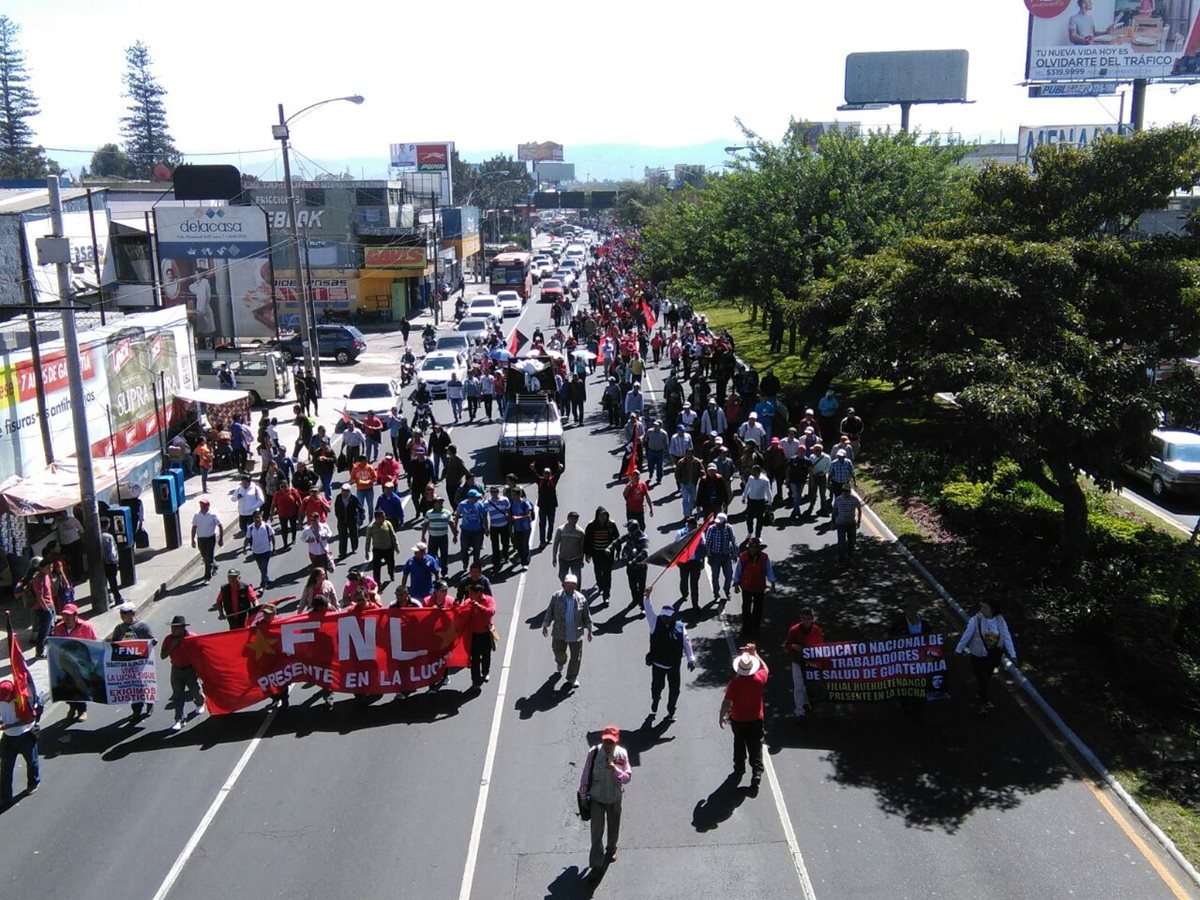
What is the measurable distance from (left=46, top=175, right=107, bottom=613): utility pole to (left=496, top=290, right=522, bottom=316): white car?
150 feet

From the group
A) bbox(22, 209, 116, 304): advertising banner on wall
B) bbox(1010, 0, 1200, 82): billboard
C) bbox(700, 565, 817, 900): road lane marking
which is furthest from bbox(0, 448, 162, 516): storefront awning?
bbox(1010, 0, 1200, 82): billboard

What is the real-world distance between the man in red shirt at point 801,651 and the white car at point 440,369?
22684mm

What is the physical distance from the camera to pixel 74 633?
12.8m

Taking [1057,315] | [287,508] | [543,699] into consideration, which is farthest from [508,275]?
[543,699]

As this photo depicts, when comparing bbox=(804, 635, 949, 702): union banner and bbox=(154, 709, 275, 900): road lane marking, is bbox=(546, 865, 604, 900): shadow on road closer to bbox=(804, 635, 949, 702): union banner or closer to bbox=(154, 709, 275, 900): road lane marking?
bbox=(154, 709, 275, 900): road lane marking

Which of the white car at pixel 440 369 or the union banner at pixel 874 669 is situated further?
the white car at pixel 440 369

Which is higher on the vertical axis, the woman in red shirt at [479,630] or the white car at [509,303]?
the woman in red shirt at [479,630]

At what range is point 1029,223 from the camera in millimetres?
18344

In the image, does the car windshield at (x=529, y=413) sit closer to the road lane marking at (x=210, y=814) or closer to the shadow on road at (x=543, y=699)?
the shadow on road at (x=543, y=699)

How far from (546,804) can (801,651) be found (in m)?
3.44

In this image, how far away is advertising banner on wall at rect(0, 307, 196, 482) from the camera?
18.3 m

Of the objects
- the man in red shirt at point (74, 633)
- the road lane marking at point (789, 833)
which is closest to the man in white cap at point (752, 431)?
the road lane marking at point (789, 833)

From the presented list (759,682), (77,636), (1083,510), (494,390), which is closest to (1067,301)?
(1083,510)

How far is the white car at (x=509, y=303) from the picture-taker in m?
62.5
